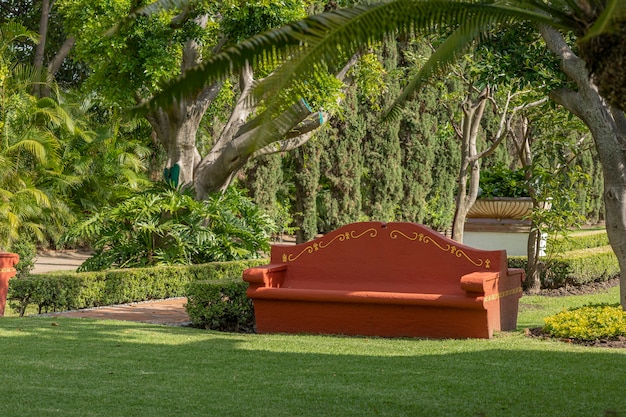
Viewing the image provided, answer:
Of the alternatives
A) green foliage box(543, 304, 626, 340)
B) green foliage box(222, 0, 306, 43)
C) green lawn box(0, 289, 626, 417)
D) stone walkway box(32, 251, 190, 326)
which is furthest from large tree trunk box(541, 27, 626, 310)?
green foliage box(222, 0, 306, 43)

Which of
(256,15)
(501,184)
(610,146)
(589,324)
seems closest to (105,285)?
(256,15)

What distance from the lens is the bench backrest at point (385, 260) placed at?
30.9 feet

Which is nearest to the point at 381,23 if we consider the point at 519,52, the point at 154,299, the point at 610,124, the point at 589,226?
the point at 610,124

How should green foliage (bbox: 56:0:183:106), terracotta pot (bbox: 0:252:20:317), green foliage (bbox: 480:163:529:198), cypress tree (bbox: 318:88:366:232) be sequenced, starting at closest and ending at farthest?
terracotta pot (bbox: 0:252:20:317)
green foliage (bbox: 56:0:183:106)
green foliage (bbox: 480:163:529:198)
cypress tree (bbox: 318:88:366:232)

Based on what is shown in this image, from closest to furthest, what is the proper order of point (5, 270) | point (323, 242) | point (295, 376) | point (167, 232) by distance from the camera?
point (295, 376) → point (323, 242) → point (5, 270) → point (167, 232)

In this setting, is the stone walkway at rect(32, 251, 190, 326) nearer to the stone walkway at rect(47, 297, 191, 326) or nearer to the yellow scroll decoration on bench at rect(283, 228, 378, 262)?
the stone walkway at rect(47, 297, 191, 326)

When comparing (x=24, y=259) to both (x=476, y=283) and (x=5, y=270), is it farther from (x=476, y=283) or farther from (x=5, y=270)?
(x=476, y=283)

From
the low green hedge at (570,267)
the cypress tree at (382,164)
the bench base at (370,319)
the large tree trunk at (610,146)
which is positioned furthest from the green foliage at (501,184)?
the bench base at (370,319)

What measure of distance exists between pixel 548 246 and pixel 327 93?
521 centimetres

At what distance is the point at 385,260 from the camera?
975cm

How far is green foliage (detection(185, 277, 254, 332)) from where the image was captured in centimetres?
1031

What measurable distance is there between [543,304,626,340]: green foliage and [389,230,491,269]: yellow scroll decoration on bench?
907 mm

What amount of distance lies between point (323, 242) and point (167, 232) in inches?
241

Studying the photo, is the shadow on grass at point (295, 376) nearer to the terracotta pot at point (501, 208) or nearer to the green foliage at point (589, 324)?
the green foliage at point (589, 324)
